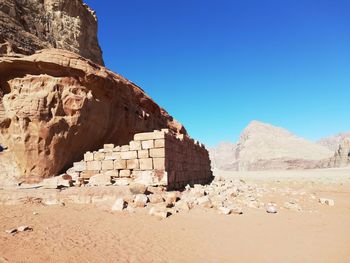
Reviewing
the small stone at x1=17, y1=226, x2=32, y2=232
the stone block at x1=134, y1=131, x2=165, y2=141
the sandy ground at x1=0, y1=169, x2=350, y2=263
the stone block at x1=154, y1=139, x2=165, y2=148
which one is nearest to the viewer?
the sandy ground at x1=0, y1=169, x2=350, y2=263

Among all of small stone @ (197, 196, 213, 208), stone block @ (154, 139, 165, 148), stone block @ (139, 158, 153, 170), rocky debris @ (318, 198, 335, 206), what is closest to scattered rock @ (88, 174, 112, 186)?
stone block @ (139, 158, 153, 170)

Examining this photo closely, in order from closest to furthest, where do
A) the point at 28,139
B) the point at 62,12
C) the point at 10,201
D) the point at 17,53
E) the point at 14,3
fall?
the point at 10,201
the point at 28,139
the point at 17,53
the point at 14,3
the point at 62,12

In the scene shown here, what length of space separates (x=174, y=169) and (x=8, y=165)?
6.17 metres

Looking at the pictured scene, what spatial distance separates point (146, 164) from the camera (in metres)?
9.82

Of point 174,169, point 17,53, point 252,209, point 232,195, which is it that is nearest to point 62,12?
point 17,53

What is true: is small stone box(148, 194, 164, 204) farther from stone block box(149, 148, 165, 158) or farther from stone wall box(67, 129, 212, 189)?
stone block box(149, 148, 165, 158)

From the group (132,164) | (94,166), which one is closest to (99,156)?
(94,166)

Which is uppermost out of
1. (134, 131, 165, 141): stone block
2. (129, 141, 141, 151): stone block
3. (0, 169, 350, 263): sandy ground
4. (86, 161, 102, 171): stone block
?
(134, 131, 165, 141): stone block

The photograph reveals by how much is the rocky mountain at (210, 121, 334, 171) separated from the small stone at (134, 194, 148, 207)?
5992 centimetres

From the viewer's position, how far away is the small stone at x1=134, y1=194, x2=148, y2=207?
293 inches

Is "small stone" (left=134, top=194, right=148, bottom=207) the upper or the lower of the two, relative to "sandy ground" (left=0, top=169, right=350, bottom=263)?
upper

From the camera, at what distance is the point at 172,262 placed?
4230 mm

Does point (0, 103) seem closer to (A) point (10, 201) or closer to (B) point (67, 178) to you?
(B) point (67, 178)

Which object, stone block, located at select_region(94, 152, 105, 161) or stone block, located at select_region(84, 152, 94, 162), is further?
stone block, located at select_region(84, 152, 94, 162)
